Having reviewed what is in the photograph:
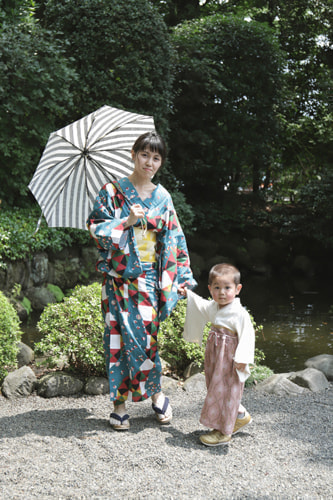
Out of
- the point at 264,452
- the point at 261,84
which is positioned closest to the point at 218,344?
the point at 264,452

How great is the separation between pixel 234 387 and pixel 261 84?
33.3 ft

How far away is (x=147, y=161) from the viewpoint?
321 centimetres

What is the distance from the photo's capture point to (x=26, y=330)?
651 cm

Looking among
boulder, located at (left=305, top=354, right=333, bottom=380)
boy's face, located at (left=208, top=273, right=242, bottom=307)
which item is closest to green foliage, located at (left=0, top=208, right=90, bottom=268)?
boulder, located at (left=305, top=354, right=333, bottom=380)

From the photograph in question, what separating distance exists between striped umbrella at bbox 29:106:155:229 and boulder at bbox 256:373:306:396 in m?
1.98

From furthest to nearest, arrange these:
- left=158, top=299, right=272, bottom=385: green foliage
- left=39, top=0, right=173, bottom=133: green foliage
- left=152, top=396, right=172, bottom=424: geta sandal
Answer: left=39, top=0, right=173, bottom=133: green foliage, left=158, top=299, right=272, bottom=385: green foliage, left=152, top=396, right=172, bottom=424: geta sandal

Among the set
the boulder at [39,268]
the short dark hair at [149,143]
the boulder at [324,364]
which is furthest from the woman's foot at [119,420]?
the boulder at [39,268]

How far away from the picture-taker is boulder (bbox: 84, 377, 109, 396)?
4.01 m

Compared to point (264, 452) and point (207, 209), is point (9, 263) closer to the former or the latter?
point (264, 452)

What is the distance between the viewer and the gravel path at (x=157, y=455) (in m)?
2.47

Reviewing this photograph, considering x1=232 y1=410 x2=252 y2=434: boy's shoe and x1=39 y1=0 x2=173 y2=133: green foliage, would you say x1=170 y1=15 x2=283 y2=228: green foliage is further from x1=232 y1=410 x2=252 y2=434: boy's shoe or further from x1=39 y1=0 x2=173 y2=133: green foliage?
x1=232 y1=410 x2=252 y2=434: boy's shoe

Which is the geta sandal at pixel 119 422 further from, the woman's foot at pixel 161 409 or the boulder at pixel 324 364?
the boulder at pixel 324 364

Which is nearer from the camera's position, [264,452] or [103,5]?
[264,452]

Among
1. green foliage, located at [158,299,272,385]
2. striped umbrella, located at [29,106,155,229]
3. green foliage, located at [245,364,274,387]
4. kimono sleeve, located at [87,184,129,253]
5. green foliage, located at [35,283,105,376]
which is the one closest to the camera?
kimono sleeve, located at [87,184,129,253]
